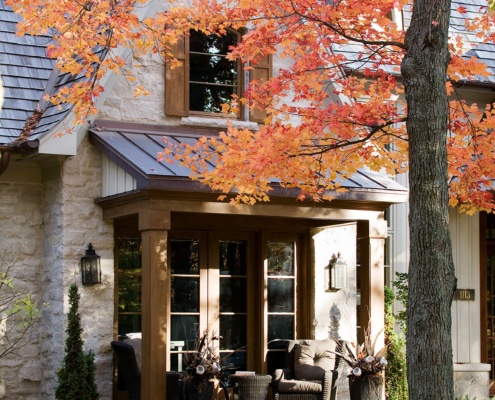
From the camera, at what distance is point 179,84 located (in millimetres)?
12172

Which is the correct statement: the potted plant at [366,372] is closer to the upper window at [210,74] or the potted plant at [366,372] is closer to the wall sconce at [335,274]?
the wall sconce at [335,274]

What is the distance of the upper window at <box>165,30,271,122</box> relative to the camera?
1221 centimetres

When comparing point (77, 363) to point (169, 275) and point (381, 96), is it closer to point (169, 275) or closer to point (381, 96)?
point (169, 275)

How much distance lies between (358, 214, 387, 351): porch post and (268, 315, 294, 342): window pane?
1.53 meters

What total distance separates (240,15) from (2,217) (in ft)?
12.8

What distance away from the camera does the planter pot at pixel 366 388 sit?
36.9 ft

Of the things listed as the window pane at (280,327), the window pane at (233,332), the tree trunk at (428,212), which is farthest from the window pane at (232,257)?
the tree trunk at (428,212)


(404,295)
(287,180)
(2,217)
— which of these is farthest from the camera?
(404,295)

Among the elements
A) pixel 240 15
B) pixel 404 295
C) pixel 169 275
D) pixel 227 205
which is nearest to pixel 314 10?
pixel 240 15

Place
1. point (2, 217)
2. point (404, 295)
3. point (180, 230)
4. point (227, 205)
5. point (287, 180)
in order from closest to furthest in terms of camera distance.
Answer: point (287, 180), point (227, 205), point (2, 217), point (180, 230), point (404, 295)

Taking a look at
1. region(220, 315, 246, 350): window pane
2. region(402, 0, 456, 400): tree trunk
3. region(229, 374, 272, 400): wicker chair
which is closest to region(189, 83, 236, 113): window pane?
region(220, 315, 246, 350): window pane

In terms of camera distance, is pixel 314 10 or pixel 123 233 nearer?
pixel 314 10

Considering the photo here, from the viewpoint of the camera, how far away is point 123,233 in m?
12.1

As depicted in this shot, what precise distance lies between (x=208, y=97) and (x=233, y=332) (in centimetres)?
314
